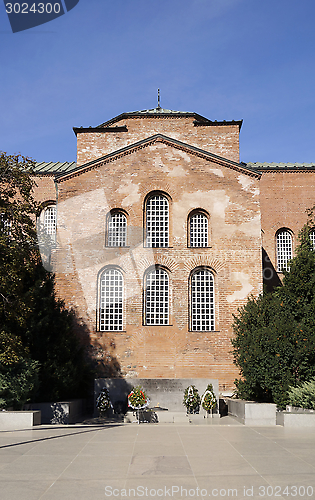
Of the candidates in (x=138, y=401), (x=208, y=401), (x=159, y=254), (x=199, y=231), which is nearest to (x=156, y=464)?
(x=138, y=401)

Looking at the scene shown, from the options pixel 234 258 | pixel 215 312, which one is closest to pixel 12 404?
pixel 215 312

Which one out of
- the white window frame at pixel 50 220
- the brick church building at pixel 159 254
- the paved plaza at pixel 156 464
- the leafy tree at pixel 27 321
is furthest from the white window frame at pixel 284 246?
the paved plaza at pixel 156 464

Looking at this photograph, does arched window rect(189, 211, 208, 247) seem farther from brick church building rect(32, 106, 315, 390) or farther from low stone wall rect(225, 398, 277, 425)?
low stone wall rect(225, 398, 277, 425)

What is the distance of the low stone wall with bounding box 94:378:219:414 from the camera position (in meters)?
18.5

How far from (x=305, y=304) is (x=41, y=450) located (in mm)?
11271

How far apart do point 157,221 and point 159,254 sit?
175cm

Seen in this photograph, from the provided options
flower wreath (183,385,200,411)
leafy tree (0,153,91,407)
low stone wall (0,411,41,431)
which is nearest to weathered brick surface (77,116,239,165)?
leafy tree (0,153,91,407)

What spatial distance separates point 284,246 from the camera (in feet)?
92.7

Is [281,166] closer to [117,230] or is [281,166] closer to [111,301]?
[117,230]

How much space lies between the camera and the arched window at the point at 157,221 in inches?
883

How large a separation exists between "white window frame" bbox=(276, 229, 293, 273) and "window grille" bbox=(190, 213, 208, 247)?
7.33m

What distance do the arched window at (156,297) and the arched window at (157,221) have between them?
4.55 feet

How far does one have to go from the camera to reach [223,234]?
22234mm

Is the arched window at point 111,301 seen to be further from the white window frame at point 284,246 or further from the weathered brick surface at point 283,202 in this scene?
the white window frame at point 284,246
